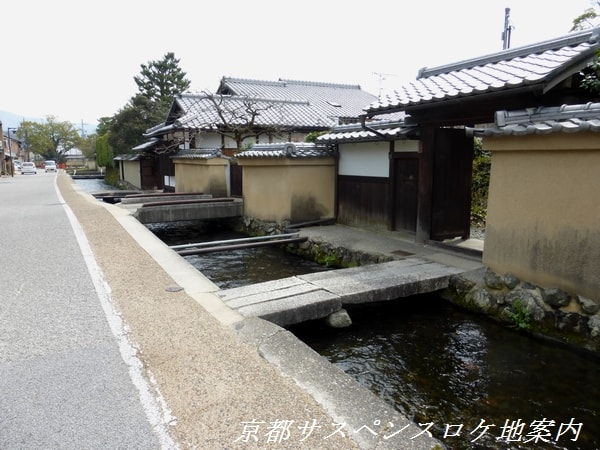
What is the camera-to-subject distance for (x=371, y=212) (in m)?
12.2

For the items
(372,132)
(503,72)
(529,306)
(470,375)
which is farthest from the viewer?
(372,132)

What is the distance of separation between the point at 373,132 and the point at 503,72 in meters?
3.73

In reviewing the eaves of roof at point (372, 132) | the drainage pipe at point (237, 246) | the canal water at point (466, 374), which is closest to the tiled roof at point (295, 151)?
the eaves of roof at point (372, 132)

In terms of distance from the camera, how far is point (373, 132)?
10914mm

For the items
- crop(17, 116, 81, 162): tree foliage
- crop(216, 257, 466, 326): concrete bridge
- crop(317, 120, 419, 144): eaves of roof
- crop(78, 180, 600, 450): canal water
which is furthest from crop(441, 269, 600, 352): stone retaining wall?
crop(17, 116, 81, 162): tree foliage

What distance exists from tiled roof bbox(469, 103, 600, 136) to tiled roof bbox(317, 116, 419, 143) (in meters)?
3.04

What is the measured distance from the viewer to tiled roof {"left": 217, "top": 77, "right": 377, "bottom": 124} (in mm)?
26952

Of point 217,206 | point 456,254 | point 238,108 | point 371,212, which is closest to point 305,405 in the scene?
point 456,254

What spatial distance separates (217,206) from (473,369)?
39.7 ft

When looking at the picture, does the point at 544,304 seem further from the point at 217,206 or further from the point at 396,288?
the point at 217,206

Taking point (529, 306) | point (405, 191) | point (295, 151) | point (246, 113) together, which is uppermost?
point (246, 113)

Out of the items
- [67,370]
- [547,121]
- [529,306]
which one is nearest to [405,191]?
[547,121]

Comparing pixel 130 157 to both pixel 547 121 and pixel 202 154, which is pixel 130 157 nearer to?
pixel 202 154

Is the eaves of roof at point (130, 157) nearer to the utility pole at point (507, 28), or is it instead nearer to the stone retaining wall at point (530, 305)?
the utility pole at point (507, 28)
